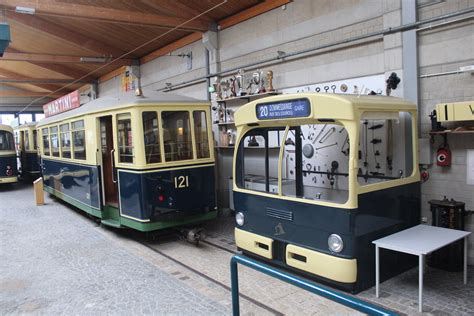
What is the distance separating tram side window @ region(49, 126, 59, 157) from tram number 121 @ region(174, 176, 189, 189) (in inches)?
199

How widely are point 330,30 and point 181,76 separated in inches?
200

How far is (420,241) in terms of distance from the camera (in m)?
4.22

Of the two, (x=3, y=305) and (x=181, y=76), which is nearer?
(x=3, y=305)

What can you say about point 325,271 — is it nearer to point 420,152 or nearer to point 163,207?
point 420,152

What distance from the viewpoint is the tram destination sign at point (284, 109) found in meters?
4.51

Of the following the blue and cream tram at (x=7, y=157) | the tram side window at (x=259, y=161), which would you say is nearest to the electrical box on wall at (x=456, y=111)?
Result: the tram side window at (x=259, y=161)

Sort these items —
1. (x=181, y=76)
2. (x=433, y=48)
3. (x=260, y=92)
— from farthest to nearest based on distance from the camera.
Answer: (x=181, y=76), (x=260, y=92), (x=433, y=48)

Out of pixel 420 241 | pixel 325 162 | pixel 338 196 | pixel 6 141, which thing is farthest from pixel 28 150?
pixel 420 241

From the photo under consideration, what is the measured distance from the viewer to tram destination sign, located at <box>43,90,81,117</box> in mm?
9352

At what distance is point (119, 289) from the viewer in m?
4.75

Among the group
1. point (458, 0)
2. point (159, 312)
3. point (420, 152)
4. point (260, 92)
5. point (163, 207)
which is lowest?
point (159, 312)

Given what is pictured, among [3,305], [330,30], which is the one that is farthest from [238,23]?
[3,305]

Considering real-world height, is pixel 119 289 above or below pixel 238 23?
below

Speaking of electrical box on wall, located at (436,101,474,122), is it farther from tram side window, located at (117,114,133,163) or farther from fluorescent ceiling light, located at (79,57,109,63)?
fluorescent ceiling light, located at (79,57,109,63)
